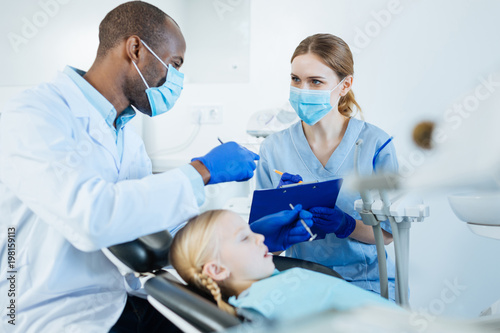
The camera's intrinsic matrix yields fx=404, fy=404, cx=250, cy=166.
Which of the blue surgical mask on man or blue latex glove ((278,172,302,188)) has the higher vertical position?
the blue surgical mask on man

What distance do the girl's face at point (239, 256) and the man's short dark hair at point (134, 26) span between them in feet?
1.99

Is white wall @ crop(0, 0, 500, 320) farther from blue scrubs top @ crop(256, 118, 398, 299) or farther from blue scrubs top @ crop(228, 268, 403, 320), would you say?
blue scrubs top @ crop(228, 268, 403, 320)

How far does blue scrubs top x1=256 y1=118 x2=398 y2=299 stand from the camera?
1533 mm

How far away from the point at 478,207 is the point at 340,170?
27.0 inches

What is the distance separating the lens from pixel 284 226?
1337 mm

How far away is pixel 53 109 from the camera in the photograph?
1079 mm

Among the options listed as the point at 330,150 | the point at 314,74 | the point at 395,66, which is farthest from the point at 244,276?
the point at 395,66

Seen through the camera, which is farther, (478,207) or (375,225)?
(375,225)

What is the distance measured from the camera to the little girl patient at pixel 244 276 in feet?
3.25

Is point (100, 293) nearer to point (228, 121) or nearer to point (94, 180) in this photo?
point (94, 180)

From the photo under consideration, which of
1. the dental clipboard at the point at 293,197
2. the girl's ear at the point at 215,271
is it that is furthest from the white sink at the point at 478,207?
A: the girl's ear at the point at 215,271

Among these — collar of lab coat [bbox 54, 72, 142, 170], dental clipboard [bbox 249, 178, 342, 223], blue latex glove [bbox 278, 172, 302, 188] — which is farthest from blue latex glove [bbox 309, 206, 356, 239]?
collar of lab coat [bbox 54, 72, 142, 170]

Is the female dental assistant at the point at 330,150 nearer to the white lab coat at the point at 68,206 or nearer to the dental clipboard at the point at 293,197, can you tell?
the dental clipboard at the point at 293,197

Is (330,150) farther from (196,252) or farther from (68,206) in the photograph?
(68,206)
